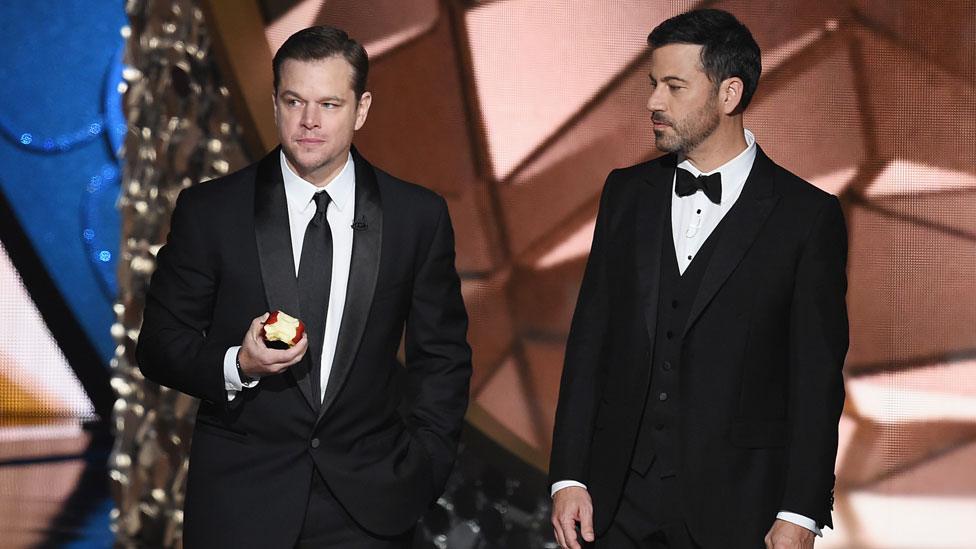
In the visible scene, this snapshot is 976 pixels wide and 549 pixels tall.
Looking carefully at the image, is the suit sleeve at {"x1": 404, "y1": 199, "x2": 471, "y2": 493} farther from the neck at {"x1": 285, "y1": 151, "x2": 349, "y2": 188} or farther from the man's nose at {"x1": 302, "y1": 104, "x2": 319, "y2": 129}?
the man's nose at {"x1": 302, "y1": 104, "x2": 319, "y2": 129}

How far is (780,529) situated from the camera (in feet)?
7.55

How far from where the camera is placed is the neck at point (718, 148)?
2479 mm

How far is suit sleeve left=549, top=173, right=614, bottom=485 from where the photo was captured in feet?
8.02

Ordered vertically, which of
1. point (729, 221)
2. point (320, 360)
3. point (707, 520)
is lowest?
point (707, 520)

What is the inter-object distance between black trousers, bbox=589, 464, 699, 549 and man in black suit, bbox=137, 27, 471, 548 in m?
0.39

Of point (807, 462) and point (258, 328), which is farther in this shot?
point (807, 462)

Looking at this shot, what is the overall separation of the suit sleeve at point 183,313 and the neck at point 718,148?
0.99m

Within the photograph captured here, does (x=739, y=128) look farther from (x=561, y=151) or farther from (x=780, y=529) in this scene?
(x=561, y=151)

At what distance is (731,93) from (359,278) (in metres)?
0.84

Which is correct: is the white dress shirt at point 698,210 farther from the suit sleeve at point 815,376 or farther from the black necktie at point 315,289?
the black necktie at point 315,289

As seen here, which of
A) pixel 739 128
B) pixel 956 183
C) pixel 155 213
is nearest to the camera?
pixel 739 128

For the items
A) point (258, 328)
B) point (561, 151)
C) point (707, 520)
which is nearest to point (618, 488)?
point (707, 520)

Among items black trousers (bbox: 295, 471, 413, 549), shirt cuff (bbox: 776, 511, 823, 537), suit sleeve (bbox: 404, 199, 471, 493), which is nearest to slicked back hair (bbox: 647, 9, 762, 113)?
suit sleeve (bbox: 404, 199, 471, 493)

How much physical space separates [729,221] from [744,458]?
0.46m
